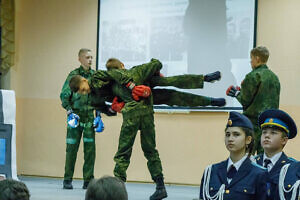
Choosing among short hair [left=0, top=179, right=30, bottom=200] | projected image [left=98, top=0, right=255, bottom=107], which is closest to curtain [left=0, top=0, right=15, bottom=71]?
projected image [left=98, top=0, right=255, bottom=107]

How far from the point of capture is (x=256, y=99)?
455 centimetres

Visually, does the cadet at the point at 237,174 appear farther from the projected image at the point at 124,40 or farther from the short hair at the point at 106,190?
the projected image at the point at 124,40

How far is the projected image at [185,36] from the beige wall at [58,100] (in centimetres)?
22

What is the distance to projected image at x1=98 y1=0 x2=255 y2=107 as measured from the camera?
6.29 meters

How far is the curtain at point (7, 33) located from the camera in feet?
22.9

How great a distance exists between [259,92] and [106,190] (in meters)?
3.22

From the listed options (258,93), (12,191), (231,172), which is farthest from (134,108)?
(12,191)

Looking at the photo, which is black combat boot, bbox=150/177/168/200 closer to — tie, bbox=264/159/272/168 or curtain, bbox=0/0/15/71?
tie, bbox=264/159/272/168

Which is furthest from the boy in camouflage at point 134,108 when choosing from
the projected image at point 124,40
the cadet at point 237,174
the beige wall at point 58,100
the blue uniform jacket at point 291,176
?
the projected image at point 124,40

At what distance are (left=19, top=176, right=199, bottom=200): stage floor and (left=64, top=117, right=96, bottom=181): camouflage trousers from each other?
218 millimetres

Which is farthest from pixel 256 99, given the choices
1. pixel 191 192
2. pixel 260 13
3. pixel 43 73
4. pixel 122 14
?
pixel 43 73

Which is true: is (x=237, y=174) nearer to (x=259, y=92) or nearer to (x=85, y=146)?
(x=259, y=92)

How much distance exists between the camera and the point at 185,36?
21.4 ft

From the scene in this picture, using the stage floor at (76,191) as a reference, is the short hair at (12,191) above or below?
above
